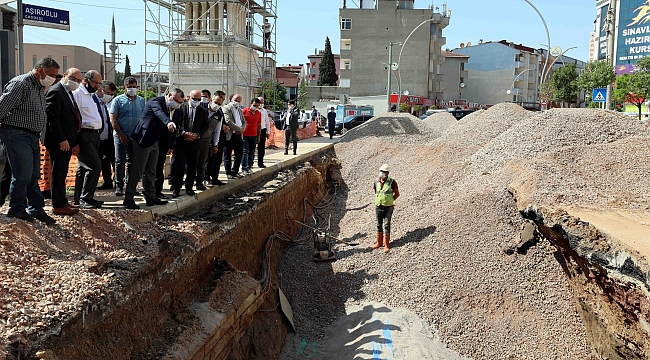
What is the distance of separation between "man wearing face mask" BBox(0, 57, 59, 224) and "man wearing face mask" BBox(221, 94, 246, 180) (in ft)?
15.9

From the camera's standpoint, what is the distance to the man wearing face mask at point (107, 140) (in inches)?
326

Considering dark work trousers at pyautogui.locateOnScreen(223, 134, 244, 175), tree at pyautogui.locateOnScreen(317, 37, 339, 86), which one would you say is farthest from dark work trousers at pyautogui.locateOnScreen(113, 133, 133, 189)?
tree at pyautogui.locateOnScreen(317, 37, 339, 86)

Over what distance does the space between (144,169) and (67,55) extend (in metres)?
49.5

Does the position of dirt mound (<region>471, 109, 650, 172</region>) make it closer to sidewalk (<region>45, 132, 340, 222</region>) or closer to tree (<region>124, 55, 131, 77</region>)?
sidewalk (<region>45, 132, 340, 222</region>)

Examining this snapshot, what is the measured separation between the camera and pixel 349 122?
118 ft

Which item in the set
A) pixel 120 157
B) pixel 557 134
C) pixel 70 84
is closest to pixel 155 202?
pixel 120 157

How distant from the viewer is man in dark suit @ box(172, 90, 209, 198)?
27.7ft

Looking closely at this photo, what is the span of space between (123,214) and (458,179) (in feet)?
28.0

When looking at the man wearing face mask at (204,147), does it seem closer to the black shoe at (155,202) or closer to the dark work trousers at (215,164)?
the dark work trousers at (215,164)

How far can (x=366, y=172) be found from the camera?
18750 mm

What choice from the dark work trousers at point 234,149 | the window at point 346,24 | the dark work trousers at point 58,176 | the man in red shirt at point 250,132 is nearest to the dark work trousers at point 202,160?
the dark work trousers at point 234,149

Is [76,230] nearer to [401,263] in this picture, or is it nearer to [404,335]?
[404,335]

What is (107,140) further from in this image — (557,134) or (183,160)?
(557,134)

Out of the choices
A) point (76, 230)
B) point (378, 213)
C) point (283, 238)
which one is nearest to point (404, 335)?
point (378, 213)
